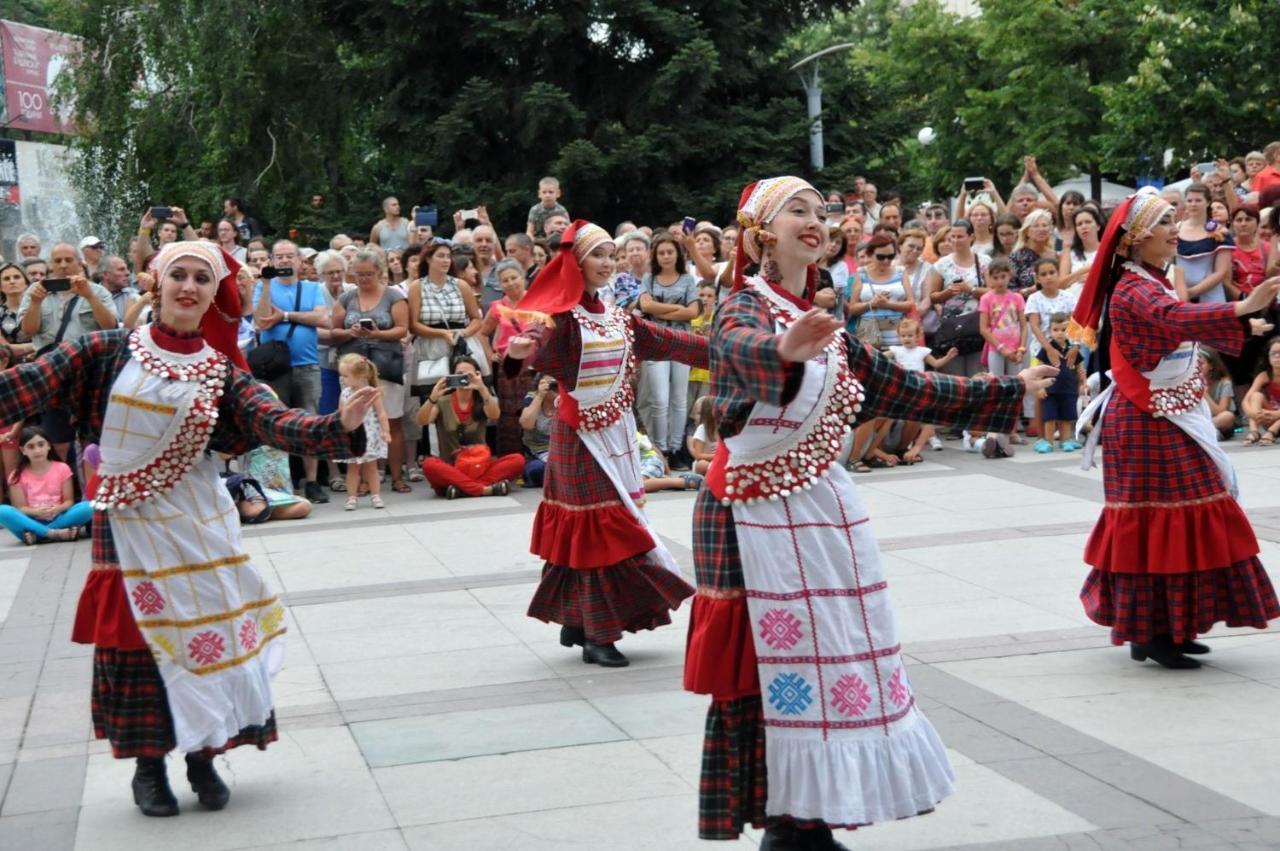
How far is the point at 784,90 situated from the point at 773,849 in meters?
18.8

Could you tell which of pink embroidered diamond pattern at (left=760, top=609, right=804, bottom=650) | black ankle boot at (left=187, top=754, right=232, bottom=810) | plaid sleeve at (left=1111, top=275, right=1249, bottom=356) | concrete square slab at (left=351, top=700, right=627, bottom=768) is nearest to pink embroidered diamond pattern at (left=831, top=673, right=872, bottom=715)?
pink embroidered diamond pattern at (left=760, top=609, right=804, bottom=650)

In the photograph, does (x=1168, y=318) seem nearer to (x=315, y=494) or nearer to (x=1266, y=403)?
(x=1266, y=403)

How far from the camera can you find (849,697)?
14.6 feet

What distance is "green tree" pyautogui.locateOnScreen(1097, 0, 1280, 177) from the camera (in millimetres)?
23594

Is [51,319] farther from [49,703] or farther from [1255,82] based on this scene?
[1255,82]

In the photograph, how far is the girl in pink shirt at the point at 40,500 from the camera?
11656mm

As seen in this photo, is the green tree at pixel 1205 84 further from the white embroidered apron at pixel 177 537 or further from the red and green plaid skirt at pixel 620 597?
the white embroidered apron at pixel 177 537

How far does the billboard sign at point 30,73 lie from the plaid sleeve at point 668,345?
29.2 m

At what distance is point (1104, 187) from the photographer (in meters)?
36.8

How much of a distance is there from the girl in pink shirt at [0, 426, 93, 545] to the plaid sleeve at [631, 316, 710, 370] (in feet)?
19.0

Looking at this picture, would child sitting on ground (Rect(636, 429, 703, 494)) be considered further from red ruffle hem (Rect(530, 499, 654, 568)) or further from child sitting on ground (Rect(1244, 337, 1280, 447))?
red ruffle hem (Rect(530, 499, 654, 568))

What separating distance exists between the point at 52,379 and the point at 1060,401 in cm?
1015

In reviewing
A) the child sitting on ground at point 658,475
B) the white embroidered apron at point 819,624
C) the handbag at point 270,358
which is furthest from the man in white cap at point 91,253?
the white embroidered apron at point 819,624

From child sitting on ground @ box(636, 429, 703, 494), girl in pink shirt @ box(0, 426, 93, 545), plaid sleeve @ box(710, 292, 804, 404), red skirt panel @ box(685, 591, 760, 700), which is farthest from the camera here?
child sitting on ground @ box(636, 429, 703, 494)
